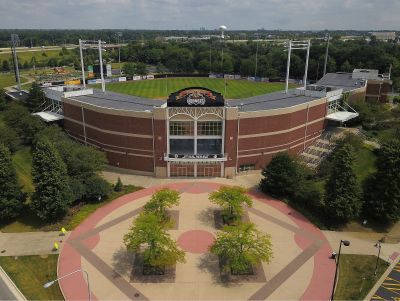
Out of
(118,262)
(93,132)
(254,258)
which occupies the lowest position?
(118,262)

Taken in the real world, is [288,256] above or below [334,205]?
below

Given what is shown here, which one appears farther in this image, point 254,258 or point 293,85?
point 293,85

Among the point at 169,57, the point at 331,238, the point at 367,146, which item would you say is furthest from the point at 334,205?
the point at 169,57

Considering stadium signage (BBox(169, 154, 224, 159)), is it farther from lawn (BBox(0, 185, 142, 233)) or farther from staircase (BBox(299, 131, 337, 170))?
staircase (BBox(299, 131, 337, 170))

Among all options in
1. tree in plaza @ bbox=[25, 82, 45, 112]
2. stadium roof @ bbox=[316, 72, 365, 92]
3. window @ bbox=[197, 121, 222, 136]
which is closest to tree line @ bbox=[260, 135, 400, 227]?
window @ bbox=[197, 121, 222, 136]

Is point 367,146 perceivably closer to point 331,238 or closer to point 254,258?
point 331,238

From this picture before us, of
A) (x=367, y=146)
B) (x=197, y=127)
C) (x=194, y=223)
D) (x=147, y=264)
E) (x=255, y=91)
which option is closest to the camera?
(x=147, y=264)

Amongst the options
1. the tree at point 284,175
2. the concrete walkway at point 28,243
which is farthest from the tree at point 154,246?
the tree at point 284,175
